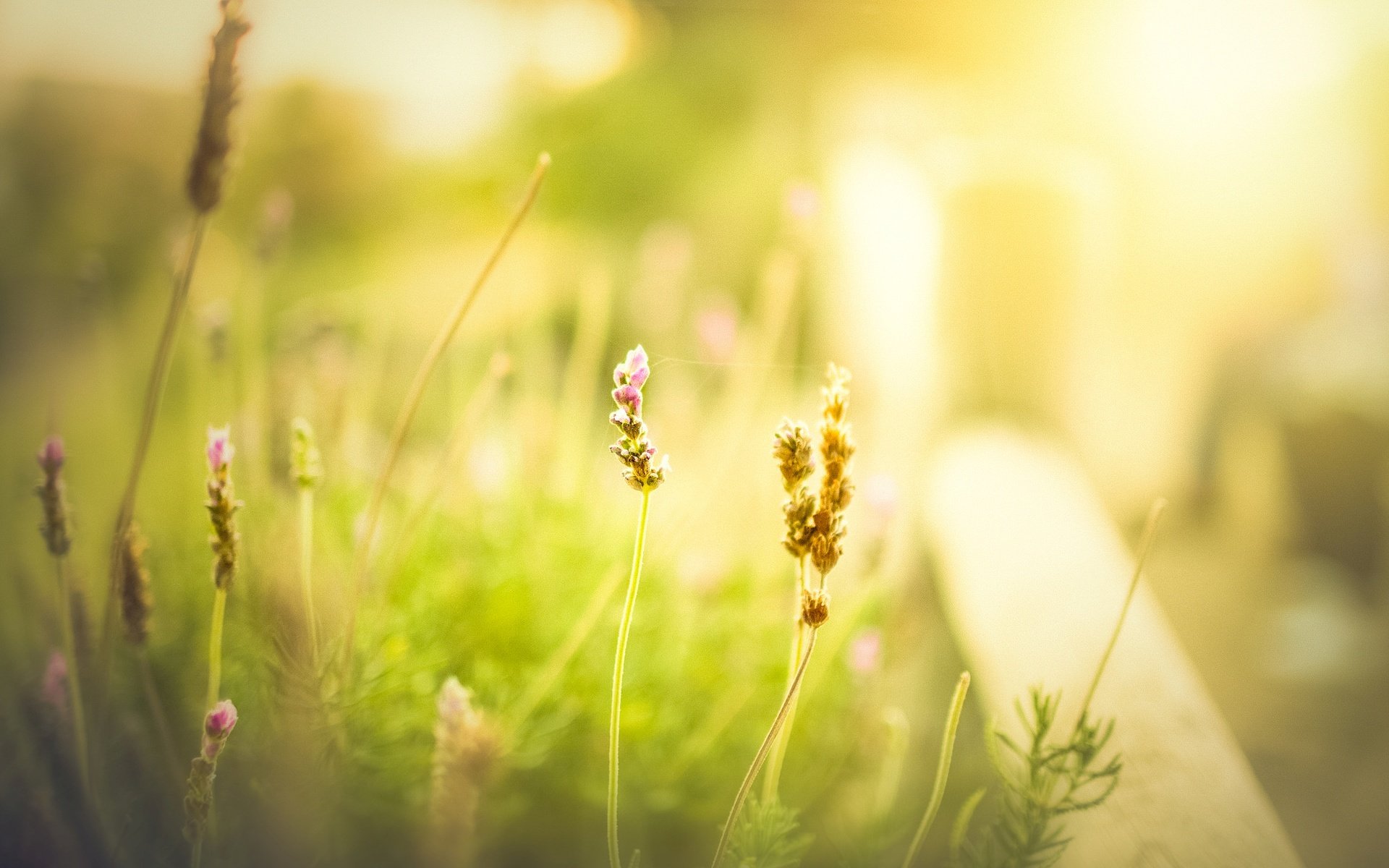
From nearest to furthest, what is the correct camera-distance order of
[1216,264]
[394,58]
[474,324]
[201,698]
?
[201,698] → [474,324] → [394,58] → [1216,264]

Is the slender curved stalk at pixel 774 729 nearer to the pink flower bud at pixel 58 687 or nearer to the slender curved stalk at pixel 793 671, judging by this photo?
the slender curved stalk at pixel 793 671

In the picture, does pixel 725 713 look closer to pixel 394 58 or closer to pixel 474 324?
pixel 474 324

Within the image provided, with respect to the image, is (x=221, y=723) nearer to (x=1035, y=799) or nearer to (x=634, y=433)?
(x=634, y=433)

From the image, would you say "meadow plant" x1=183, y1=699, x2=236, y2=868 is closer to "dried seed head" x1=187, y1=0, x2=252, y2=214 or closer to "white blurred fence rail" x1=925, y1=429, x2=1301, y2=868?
"dried seed head" x1=187, y1=0, x2=252, y2=214

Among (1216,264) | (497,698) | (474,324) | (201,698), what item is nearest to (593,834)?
(497,698)

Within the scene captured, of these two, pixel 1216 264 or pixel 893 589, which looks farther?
pixel 1216 264

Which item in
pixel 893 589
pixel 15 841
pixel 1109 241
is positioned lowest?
pixel 15 841

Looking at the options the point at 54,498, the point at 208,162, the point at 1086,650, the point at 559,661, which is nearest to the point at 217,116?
the point at 208,162
